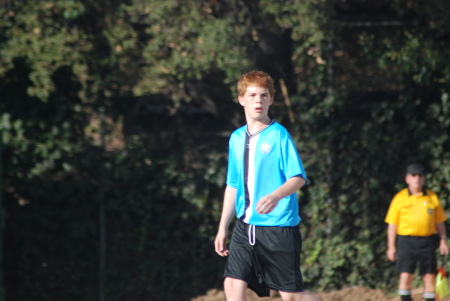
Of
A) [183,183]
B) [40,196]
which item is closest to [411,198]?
[183,183]

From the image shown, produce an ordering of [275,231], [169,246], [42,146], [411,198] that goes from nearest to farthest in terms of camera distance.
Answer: [275,231]
[411,198]
[42,146]
[169,246]

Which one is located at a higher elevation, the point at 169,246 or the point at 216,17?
the point at 216,17

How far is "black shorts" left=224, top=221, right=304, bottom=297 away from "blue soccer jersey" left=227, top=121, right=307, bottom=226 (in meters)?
0.07

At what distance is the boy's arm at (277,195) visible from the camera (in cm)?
394

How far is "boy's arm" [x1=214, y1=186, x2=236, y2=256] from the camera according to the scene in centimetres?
448

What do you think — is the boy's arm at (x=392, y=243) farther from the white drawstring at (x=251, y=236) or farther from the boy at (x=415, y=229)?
the white drawstring at (x=251, y=236)

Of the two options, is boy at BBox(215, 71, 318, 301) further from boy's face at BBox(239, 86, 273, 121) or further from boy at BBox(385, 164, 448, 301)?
boy at BBox(385, 164, 448, 301)

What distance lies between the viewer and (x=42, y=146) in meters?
7.98

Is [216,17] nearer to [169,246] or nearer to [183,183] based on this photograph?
[183,183]

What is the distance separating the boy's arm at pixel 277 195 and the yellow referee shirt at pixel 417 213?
311cm

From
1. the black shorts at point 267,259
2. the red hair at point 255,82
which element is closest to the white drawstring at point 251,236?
the black shorts at point 267,259

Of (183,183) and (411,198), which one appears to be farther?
(183,183)

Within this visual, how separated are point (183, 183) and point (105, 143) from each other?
1092 millimetres

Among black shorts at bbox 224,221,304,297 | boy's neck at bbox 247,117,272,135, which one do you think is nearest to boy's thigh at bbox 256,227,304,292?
black shorts at bbox 224,221,304,297
